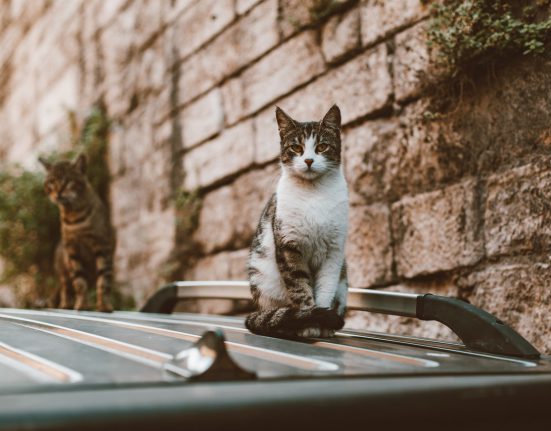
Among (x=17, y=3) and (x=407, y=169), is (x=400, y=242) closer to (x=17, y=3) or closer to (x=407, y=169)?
(x=407, y=169)

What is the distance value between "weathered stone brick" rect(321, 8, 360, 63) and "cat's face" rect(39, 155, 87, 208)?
1746mm

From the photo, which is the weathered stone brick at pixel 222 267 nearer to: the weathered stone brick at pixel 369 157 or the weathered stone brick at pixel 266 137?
the weathered stone brick at pixel 266 137

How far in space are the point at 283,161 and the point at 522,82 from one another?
0.91 m

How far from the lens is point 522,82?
218 centimetres

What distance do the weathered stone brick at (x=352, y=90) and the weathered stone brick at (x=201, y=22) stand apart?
36.7 inches

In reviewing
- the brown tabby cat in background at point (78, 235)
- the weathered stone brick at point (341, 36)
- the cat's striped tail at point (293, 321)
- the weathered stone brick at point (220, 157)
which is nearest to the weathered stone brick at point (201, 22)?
the weathered stone brick at point (220, 157)

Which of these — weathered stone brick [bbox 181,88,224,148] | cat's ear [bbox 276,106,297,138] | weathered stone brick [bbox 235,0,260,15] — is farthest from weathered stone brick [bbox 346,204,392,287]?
weathered stone brick [bbox 235,0,260,15]

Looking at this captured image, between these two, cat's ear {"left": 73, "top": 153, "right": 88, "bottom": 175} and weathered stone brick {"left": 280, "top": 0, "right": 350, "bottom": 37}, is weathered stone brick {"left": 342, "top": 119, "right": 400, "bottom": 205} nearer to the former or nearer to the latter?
weathered stone brick {"left": 280, "top": 0, "right": 350, "bottom": 37}

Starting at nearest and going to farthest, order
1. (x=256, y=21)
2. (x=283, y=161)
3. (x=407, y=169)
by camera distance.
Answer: (x=283, y=161) → (x=407, y=169) → (x=256, y=21)

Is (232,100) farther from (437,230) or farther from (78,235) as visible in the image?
(437,230)

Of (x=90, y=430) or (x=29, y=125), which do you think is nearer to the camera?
(x=90, y=430)

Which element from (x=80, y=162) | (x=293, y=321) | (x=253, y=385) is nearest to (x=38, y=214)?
(x=80, y=162)

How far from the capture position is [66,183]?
3.68 metres

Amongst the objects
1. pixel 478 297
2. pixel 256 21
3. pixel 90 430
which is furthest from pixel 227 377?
pixel 256 21
